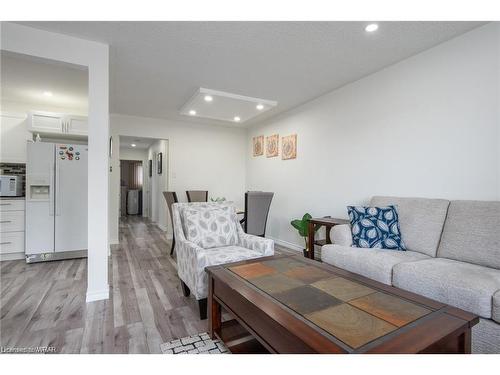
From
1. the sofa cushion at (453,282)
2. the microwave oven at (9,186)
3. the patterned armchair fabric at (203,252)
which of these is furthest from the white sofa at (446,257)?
A: the microwave oven at (9,186)

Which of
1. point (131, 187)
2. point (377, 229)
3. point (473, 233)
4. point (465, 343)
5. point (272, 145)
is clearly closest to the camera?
point (465, 343)

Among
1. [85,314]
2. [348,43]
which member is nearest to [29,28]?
[85,314]

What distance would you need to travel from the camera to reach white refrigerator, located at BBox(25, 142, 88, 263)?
11.5ft

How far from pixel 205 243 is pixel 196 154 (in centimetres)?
337

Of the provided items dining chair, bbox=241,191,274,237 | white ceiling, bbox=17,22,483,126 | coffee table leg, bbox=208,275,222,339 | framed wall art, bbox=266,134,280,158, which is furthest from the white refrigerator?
framed wall art, bbox=266,134,280,158

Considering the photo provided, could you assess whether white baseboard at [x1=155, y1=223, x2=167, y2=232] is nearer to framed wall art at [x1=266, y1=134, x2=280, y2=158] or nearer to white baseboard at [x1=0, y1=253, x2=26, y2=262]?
white baseboard at [x1=0, y1=253, x2=26, y2=262]

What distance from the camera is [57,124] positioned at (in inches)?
158

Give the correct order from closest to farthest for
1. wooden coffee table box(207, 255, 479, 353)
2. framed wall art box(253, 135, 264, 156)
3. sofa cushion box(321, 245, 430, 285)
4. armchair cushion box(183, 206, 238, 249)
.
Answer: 1. wooden coffee table box(207, 255, 479, 353)
2. sofa cushion box(321, 245, 430, 285)
3. armchair cushion box(183, 206, 238, 249)
4. framed wall art box(253, 135, 264, 156)

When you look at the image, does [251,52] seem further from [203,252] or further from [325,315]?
[325,315]

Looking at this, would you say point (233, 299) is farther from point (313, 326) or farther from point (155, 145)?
point (155, 145)

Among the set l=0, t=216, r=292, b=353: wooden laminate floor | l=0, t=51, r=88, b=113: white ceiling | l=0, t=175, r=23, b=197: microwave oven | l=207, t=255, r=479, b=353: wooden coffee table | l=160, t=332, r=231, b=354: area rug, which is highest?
l=0, t=51, r=88, b=113: white ceiling

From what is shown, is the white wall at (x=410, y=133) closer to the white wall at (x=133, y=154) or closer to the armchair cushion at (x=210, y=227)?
the armchair cushion at (x=210, y=227)

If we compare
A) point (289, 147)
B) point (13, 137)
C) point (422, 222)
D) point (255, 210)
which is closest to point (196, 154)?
point (289, 147)

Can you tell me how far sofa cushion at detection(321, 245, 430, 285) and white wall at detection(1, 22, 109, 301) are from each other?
7.08 feet
